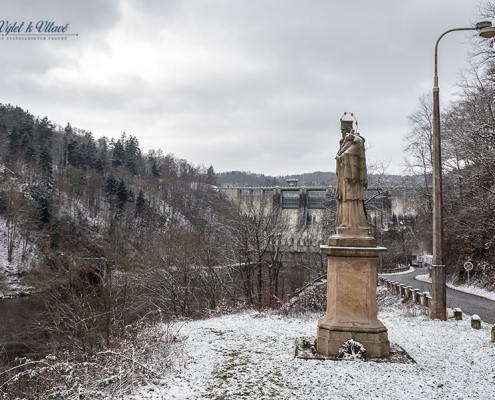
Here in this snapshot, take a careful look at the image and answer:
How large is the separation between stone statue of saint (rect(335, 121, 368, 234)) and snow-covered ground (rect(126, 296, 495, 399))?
2.69 metres

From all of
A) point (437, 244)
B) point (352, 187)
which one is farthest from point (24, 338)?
point (437, 244)

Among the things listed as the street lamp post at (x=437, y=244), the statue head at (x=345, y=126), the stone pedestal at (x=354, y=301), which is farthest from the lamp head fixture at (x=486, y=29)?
the stone pedestal at (x=354, y=301)

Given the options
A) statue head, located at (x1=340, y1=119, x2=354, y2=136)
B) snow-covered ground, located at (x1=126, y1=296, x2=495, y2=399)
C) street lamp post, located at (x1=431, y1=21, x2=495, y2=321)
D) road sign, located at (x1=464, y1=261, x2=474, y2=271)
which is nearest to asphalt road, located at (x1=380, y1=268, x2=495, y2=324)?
road sign, located at (x1=464, y1=261, x2=474, y2=271)

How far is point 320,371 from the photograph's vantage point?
6672 mm

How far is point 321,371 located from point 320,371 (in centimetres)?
2

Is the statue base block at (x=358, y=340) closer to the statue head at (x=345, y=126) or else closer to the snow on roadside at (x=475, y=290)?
the statue head at (x=345, y=126)

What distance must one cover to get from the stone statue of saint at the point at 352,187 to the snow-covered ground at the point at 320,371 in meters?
2.69

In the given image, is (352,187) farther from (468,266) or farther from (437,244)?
(468,266)

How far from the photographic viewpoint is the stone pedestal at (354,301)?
7.54m

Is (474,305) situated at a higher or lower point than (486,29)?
lower

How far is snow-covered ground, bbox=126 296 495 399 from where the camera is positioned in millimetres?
5805

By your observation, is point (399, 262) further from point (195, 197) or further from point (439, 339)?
point (439, 339)

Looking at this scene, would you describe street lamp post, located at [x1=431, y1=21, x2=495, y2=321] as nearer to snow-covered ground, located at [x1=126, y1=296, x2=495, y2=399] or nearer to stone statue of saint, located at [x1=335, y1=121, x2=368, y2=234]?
snow-covered ground, located at [x1=126, y1=296, x2=495, y2=399]

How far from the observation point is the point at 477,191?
21.6 meters
